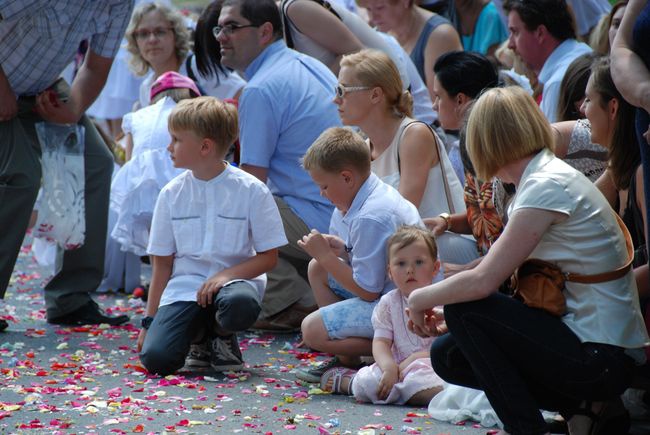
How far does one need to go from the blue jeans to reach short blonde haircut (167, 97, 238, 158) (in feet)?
6.31

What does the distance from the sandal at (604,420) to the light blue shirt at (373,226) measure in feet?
4.12

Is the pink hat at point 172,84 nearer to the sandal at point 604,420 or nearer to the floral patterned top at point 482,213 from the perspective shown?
the floral patterned top at point 482,213

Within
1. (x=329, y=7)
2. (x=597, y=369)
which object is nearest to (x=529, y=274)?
(x=597, y=369)

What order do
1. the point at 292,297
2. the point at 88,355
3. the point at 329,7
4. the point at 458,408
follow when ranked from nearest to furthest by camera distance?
the point at 458,408
the point at 88,355
the point at 292,297
the point at 329,7

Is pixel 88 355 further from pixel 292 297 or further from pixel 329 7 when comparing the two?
pixel 329 7

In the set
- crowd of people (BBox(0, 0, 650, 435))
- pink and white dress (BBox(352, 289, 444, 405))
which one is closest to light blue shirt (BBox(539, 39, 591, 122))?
crowd of people (BBox(0, 0, 650, 435))

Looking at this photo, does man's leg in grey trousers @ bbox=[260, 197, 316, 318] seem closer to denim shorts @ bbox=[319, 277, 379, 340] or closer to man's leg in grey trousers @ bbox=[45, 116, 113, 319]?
man's leg in grey trousers @ bbox=[45, 116, 113, 319]

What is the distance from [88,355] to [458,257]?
1.84 metres

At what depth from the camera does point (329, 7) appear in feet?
21.0

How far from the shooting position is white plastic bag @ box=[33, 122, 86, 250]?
6.03m

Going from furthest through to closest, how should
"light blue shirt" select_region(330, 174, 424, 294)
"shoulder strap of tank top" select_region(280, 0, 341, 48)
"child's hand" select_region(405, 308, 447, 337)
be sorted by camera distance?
"shoulder strap of tank top" select_region(280, 0, 341, 48), "light blue shirt" select_region(330, 174, 424, 294), "child's hand" select_region(405, 308, 447, 337)

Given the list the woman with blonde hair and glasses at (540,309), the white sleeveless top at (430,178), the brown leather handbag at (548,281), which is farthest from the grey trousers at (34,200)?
the brown leather handbag at (548,281)

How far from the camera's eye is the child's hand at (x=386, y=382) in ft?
13.7

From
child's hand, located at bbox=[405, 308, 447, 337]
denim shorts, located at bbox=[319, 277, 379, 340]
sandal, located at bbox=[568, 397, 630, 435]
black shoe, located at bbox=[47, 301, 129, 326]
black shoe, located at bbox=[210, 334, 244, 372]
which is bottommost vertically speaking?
black shoe, located at bbox=[47, 301, 129, 326]
